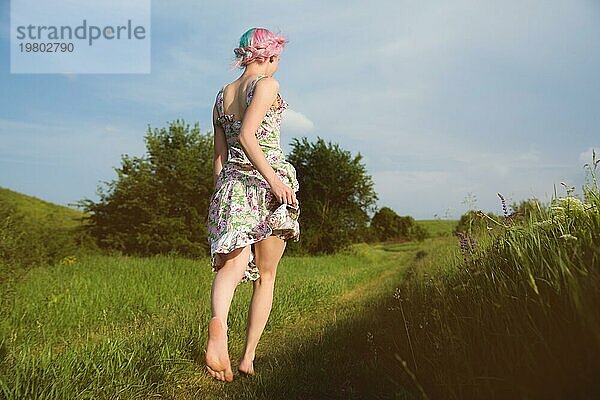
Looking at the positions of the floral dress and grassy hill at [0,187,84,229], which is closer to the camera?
the floral dress

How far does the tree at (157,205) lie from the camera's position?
16828 mm

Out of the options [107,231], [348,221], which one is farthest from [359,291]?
[348,221]

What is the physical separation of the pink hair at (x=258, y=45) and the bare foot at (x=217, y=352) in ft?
5.60

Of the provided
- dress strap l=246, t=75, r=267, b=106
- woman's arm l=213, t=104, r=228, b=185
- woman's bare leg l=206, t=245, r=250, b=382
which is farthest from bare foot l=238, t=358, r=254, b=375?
dress strap l=246, t=75, r=267, b=106

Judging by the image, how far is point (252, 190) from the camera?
368cm

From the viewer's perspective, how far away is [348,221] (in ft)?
84.1

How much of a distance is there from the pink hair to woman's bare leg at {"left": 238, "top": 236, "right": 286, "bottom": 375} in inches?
46.9

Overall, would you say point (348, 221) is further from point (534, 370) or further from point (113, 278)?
point (534, 370)

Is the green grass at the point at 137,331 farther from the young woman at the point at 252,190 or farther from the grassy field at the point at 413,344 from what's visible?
the young woman at the point at 252,190

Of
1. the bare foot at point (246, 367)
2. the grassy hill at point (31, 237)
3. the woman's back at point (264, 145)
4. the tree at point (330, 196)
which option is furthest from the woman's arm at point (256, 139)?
the tree at point (330, 196)

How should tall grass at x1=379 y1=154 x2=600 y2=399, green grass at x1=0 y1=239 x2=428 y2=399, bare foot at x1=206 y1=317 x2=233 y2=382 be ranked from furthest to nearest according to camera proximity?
bare foot at x1=206 y1=317 x2=233 y2=382 → green grass at x1=0 y1=239 x2=428 y2=399 → tall grass at x1=379 y1=154 x2=600 y2=399

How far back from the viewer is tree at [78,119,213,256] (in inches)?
663

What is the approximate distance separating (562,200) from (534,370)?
1567 millimetres

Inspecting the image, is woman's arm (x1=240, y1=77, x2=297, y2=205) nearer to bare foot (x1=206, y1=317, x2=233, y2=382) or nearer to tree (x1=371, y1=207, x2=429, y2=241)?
bare foot (x1=206, y1=317, x2=233, y2=382)
